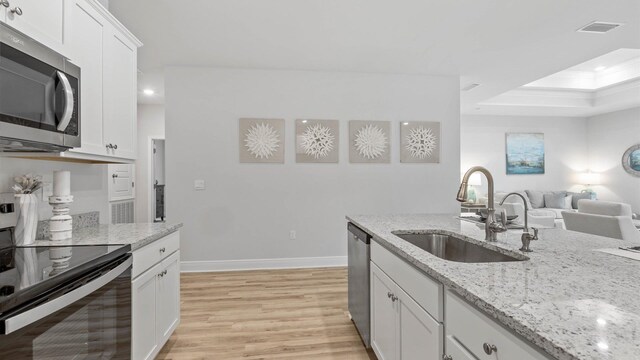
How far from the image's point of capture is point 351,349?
2.24 metres

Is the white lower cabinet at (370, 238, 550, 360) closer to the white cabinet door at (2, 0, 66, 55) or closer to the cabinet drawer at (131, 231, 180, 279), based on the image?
the cabinet drawer at (131, 231, 180, 279)

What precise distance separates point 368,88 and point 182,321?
3.55 meters

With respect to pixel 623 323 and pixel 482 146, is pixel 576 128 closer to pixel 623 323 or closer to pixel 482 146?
pixel 482 146

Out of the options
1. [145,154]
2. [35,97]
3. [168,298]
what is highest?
[145,154]

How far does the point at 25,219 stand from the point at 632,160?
9448 mm

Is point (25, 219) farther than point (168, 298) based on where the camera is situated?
No

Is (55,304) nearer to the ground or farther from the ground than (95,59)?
nearer to the ground

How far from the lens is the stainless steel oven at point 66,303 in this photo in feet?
3.16

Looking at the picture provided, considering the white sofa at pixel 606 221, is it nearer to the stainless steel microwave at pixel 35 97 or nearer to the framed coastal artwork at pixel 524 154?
the framed coastal artwork at pixel 524 154

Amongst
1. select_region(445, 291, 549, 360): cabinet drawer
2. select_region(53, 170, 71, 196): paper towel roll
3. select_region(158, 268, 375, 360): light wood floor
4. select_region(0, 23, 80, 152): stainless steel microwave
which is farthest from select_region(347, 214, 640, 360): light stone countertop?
select_region(53, 170, 71, 196): paper towel roll

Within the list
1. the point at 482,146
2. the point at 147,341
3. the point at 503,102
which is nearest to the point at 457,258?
the point at 147,341

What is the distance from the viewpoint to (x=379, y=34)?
330 centimetres

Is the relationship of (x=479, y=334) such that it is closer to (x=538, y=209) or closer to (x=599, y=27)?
(x=599, y=27)

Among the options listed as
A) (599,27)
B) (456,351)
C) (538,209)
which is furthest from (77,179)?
(538,209)
